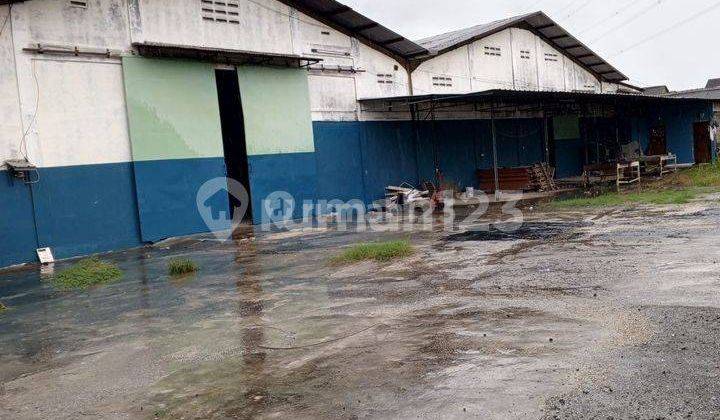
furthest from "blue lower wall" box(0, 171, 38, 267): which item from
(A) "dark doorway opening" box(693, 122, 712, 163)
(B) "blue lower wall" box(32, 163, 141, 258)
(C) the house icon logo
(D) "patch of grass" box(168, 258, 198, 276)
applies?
(A) "dark doorway opening" box(693, 122, 712, 163)

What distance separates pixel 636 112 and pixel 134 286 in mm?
27167

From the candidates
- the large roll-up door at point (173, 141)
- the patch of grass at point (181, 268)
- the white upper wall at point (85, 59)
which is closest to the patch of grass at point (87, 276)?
the patch of grass at point (181, 268)

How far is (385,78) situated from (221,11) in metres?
6.42

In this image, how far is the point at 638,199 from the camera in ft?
51.5

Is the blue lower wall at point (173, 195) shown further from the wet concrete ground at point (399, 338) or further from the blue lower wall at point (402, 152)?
the wet concrete ground at point (399, 338)

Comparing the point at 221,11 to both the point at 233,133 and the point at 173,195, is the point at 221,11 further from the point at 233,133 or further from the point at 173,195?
the point at 173,195

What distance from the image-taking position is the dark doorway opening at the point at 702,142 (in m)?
28.5

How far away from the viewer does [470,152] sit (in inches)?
973

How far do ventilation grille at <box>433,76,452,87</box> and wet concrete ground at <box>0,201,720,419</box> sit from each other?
535 inches

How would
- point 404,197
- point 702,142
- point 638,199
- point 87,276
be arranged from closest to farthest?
point 87,276, point 638,199, point 404,197, point 702,142

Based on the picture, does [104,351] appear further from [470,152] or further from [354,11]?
[470,152]

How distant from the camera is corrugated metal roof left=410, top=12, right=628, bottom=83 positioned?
78.5ft

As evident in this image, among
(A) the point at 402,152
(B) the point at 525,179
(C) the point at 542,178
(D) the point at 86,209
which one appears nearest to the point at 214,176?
(D) the point at 86,209

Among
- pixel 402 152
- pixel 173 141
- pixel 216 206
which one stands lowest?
pixel 216 206
